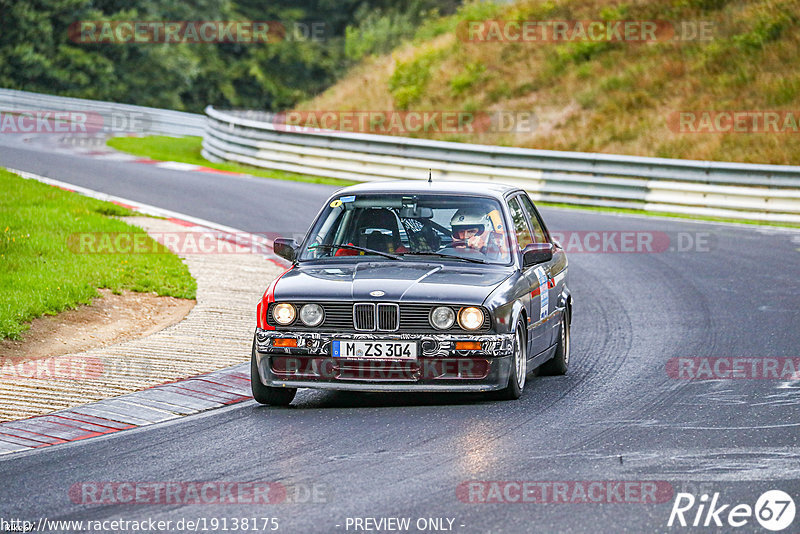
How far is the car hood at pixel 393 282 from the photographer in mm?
8453

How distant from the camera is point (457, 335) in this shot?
27.6ft

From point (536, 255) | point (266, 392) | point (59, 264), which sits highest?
point (536, 255)

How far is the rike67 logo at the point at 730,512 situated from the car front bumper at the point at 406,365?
2.47 metres

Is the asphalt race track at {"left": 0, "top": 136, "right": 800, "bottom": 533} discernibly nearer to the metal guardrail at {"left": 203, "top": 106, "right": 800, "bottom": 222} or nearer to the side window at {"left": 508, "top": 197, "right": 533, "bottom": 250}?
the side window at {"left": 508, "top": 197, "right": 533, "bottom": 250}

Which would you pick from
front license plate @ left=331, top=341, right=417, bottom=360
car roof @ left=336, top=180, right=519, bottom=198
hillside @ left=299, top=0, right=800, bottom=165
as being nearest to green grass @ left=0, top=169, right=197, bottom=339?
car roof @ left=336, top=180, right=519, bottom=198

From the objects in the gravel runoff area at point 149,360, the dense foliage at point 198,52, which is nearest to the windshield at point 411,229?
the gravel runoff area at point 149,360

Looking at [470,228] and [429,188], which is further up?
[429,188]

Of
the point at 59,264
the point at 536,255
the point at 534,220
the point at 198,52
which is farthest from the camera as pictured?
the point at 198,52

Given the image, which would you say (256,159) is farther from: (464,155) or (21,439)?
(21,439)

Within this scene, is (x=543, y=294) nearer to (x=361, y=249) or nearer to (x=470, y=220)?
(x=470, y=220)

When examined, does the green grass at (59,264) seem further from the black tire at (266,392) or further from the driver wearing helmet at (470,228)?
the driver wearing helmet at (470,228)

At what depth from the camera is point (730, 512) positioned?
19.3ft

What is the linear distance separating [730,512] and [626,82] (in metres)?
26.8

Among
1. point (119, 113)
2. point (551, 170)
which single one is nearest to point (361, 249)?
point (551, 170)
